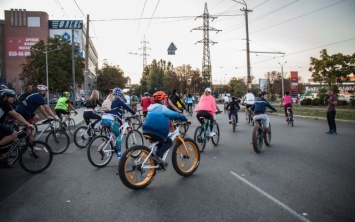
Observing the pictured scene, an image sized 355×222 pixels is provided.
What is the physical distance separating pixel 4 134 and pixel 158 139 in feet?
11.5

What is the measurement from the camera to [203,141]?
361 inches

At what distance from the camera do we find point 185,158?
6168mm

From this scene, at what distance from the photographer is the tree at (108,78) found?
73.9 metres

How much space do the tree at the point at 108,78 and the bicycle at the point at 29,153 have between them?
67944 millimetres

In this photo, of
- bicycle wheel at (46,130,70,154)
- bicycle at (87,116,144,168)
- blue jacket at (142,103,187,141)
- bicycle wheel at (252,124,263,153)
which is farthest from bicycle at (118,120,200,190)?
bicycle wheel at (46,130,70,154)

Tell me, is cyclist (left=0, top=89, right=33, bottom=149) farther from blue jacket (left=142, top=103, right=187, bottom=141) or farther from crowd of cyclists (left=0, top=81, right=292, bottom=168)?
blue jacket (left=142, top=103, right=187, bottom=141)

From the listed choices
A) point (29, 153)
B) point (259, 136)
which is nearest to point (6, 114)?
point (29, 153)

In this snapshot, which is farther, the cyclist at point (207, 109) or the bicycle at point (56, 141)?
the cyclist at point (207, 109)

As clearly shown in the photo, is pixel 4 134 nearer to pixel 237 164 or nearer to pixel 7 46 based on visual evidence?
pixel 237 164

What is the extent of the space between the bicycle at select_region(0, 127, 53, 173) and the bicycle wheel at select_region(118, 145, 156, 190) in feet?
9.08

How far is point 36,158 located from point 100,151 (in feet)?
4.66

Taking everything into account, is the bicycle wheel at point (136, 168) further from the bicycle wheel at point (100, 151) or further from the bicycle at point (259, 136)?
the bicycle at point (259, 136)

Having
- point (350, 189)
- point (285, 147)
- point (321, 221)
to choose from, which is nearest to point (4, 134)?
point (321, 221)

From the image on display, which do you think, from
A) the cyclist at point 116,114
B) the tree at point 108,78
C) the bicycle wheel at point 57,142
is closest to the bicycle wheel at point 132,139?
the cyclist at point 116,114
